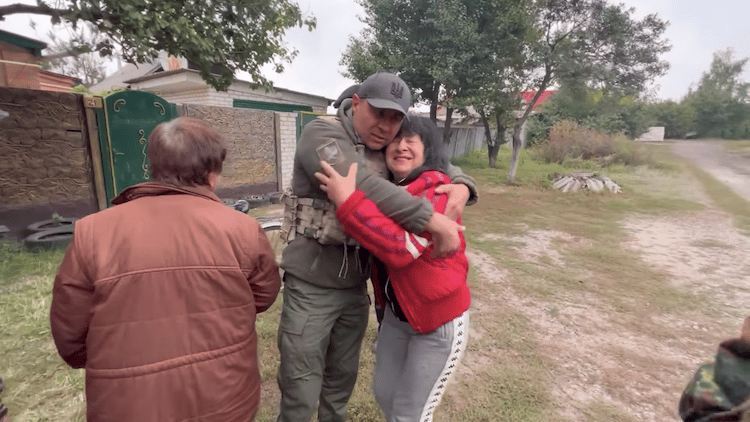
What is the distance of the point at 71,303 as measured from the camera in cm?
121

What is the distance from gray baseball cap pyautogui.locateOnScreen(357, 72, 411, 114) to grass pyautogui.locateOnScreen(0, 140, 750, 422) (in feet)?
6.96

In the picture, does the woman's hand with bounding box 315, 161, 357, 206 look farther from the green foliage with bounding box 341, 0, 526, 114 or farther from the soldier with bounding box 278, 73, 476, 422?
the green foliage with bounding box 341, 0, 526, 114

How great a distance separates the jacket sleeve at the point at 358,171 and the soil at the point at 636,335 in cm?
224

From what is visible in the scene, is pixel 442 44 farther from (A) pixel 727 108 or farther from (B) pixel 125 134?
(B) pixel 125 134

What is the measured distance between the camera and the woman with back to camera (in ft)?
4.78

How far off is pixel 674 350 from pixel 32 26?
944 centimetres

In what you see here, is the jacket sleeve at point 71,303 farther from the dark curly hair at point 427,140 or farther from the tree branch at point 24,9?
the tree branch at point 24,9

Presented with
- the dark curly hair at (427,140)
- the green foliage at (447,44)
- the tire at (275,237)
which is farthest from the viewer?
the green foliage at (447,44)

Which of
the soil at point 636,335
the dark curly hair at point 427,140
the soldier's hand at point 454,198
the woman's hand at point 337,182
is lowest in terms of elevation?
the soil at point 636,335

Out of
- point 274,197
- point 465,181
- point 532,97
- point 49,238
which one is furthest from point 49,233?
point 532,97

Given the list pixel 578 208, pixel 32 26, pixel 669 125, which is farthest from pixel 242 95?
pixel 669 125

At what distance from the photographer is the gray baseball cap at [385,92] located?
1.65 meters

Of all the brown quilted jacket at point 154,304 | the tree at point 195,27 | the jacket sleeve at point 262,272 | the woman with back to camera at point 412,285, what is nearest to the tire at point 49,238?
the tree at point 195,27

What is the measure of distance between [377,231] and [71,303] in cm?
107
